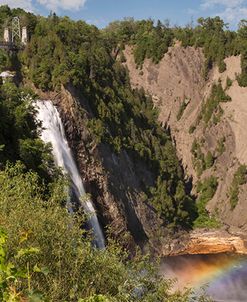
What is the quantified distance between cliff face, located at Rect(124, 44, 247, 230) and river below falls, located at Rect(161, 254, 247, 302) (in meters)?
9.45

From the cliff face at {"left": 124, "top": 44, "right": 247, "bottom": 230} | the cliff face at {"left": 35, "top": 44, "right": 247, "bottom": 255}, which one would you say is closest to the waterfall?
the cliff face at {"left": 35, "top": 44, "right": 247, "bottom": 255}

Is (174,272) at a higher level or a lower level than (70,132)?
lower

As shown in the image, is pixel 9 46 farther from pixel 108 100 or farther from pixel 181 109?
pixel 181 109

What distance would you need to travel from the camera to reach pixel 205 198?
57812 mm

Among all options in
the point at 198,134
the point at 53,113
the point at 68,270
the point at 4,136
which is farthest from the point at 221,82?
the point at 68,270

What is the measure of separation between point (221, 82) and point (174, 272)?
33508 millimetres

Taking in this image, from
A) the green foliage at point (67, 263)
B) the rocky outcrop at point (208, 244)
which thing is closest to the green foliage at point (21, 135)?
the green foliage at point (67, 263)

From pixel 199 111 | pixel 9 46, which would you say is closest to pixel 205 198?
pixel 199 111

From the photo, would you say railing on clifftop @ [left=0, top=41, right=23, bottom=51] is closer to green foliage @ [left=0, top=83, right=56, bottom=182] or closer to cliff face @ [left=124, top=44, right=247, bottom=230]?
green foliage @ [left=0, top=83, right=56, bottom=182]

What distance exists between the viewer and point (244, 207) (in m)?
55.1

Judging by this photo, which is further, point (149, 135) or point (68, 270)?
point (149, 135)

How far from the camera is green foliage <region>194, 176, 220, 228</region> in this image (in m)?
53.8

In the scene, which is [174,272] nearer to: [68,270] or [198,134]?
[198,134]

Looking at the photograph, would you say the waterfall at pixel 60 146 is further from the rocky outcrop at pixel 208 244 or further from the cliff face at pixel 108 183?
the rocky outcrop at pixel 208 244
